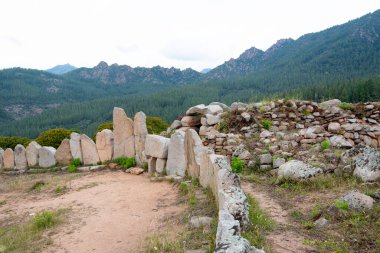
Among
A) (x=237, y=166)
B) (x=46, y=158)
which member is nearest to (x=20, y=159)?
(x=46, y=158)

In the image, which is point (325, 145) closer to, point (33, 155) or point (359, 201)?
point (359, 201)

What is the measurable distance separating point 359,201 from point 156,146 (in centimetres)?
699

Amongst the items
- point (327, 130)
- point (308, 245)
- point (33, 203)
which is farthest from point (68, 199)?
point (327, 130)

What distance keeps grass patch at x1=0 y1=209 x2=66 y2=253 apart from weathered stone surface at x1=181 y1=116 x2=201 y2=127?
773 centimetres

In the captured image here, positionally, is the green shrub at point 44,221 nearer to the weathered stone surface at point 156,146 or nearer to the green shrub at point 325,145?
the weathered stone surface at point 156,146

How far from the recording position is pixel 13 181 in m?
13.2

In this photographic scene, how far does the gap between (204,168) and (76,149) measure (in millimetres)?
7999

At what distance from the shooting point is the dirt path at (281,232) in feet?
17.3

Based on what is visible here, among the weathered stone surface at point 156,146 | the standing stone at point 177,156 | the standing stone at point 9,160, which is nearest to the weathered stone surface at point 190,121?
the weathered stone surface at point 156,146

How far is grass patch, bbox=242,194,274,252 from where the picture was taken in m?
5.34

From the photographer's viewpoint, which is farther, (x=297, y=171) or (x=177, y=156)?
(x=177, y=156)

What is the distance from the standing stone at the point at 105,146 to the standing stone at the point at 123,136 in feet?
0.73

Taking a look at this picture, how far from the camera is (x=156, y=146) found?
11.9m

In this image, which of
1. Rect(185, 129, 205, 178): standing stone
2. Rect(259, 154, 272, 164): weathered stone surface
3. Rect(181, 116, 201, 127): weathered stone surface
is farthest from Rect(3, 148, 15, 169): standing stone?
Rect(259, 154, 272, 164): weathered stone surface
